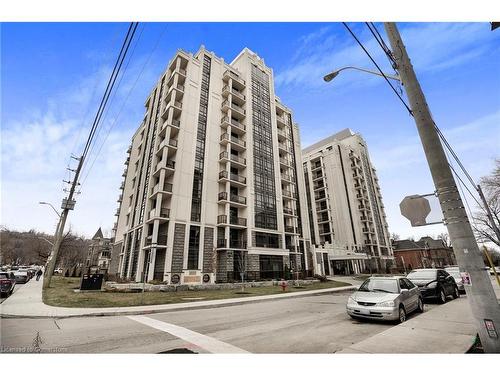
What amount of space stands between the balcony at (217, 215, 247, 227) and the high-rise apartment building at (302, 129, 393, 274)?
2637 centimetres

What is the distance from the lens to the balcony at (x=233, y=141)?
33372 millimetres

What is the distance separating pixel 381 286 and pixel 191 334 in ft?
22.8

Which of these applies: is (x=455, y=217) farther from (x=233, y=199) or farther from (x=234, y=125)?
(x=234, y=125)

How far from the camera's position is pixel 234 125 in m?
34.8

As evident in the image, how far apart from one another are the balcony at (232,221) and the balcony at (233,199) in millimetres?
1786

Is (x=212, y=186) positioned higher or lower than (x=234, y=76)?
lower

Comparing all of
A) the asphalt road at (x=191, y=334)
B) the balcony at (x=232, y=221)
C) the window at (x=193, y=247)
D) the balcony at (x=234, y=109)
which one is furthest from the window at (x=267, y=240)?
the asphalt road at (x=191, y=334)

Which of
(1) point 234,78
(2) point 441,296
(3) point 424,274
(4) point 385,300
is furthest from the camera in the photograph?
(1) point 234,78

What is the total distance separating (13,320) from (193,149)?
2335 cm

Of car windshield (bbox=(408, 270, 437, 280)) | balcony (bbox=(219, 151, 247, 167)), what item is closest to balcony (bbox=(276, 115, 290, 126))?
balcony (bbox=(219, 151, 247, 167))

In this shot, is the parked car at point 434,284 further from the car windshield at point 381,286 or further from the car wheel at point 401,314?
the car wheel at point 401,314

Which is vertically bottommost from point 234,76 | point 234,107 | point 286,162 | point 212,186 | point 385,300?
point 385,300

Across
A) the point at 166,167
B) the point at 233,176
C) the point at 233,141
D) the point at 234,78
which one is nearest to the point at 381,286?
the point at 166,167

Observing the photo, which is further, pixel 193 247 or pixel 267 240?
pixel 267 240
